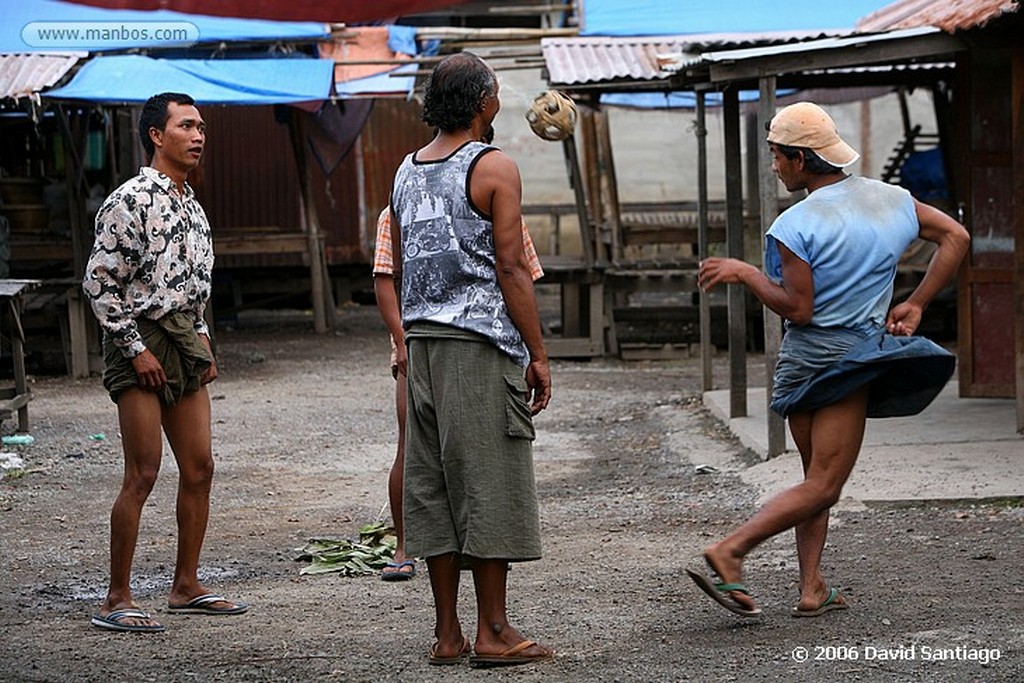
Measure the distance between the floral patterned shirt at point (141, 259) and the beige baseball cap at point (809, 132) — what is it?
80.7 inches

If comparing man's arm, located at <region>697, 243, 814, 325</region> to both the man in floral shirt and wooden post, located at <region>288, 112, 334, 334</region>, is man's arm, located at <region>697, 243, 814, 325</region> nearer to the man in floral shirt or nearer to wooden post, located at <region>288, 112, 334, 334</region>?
the man in floral shirt

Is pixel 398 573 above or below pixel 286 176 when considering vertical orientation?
below

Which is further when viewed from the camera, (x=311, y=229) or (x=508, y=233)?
(x=311, y=229)

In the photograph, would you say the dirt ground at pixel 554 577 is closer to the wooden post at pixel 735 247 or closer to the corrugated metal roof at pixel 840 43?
the wooden post at pixel 735 247

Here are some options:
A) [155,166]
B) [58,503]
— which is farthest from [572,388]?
[155,166]

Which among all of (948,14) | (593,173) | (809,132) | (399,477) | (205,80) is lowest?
(399,477)

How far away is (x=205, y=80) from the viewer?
46.1 ft

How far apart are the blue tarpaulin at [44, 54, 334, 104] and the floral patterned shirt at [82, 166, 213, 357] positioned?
26.1 ft

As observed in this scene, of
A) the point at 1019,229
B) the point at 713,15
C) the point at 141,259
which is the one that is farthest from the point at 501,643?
the point at 713,15

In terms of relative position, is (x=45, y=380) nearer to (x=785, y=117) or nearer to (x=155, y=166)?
(x=155, y=166)

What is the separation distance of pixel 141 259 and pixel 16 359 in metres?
5.46

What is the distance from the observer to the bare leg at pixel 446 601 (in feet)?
14.9

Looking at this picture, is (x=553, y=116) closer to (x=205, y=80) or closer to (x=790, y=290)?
(x=790, y=290)

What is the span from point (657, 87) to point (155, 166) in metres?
7.83
